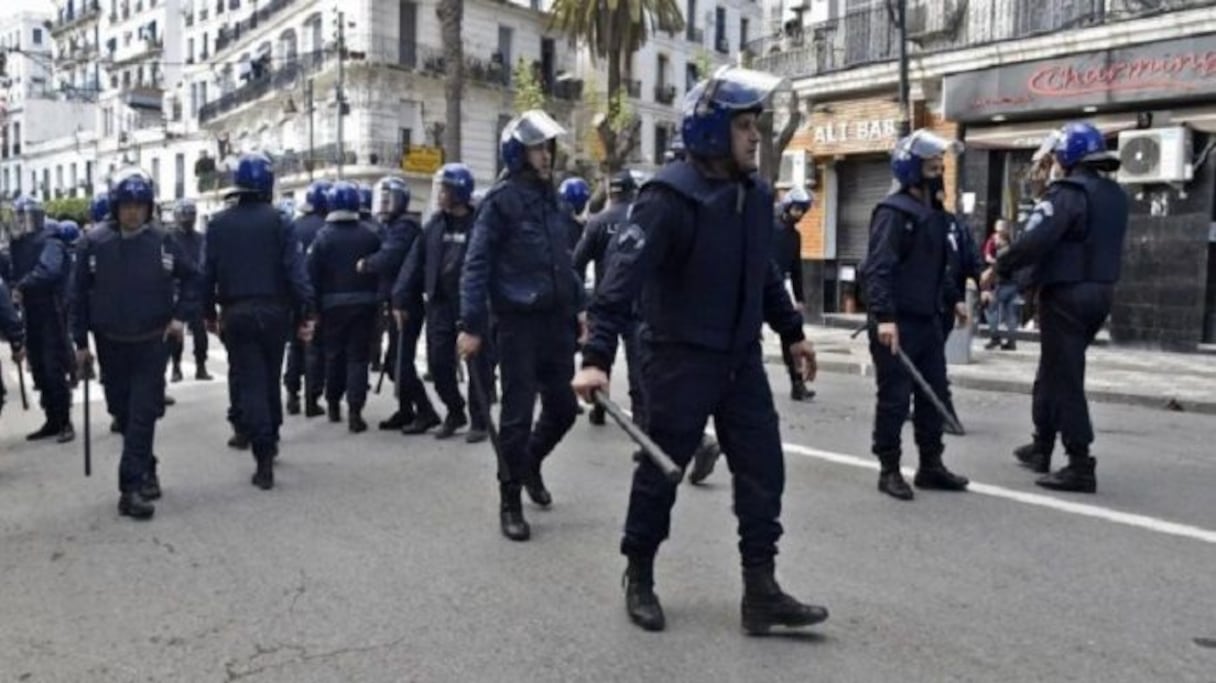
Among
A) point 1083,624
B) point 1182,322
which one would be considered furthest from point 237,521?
point 1182,322

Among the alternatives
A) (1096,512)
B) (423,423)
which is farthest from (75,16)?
(1096,512)

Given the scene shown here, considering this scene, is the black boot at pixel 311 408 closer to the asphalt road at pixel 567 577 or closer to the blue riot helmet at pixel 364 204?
the blue riot helmet at pixel 364 204

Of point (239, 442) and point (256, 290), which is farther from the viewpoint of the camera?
point (239, 442)

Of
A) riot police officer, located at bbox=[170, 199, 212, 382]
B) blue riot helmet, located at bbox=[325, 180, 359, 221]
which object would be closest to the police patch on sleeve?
blue riot helmet, located at bbox=[325, 180, 359, 221]

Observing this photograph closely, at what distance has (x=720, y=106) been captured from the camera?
4.00m

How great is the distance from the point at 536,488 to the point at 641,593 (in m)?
1.91

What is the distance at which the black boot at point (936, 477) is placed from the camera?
6512 millimetres

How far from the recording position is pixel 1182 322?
15.6 metres

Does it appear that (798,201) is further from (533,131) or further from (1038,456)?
(533,131)

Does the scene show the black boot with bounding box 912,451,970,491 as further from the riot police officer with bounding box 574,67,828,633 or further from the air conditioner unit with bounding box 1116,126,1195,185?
the air conditioner unit with bounding box 1116,126,1195,185

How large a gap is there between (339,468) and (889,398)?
3.44m

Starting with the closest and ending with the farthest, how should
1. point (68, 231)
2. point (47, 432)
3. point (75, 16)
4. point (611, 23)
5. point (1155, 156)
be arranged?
point (47, 432) → point (68, 231) → point (1155, 156) → point (611, 23) → point (75, 16)

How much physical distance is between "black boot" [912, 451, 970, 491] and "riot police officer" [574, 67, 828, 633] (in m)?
2.61

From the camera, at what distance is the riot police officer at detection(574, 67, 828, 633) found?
4016 millimetres
